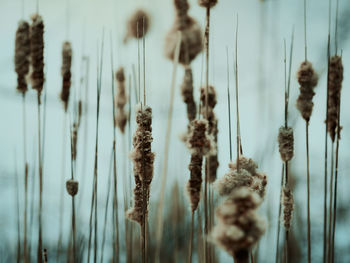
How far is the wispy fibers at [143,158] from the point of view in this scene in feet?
2.77

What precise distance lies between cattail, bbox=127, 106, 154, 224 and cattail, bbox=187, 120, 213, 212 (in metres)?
0.09

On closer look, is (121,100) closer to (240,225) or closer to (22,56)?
(22,56)

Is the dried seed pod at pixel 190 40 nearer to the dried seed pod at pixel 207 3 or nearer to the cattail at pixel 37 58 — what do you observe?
the cattail at pixel 37 58

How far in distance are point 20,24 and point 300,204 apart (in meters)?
1.68

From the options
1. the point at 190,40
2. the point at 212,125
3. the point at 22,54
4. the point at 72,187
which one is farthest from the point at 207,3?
the point at 190,40

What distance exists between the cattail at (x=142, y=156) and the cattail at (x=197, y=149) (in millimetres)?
86

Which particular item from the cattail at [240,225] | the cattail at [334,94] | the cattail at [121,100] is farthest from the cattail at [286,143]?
the cattail at [121,100]

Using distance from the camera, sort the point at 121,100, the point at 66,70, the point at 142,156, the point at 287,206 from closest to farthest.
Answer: the point at 142,156 < the point at 287,206 < the point at 66,70 < the point at 121,100

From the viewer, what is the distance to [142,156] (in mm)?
842

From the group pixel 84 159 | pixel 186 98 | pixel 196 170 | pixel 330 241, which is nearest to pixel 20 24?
pixel 84 159

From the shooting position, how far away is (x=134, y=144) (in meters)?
0.86

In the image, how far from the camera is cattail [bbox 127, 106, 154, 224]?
85 centimetres

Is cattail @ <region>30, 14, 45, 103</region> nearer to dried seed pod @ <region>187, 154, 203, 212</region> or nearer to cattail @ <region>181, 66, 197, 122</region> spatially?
cattail @ <region>181, 66, 197, 122</region>

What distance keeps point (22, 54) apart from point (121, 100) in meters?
0.40
